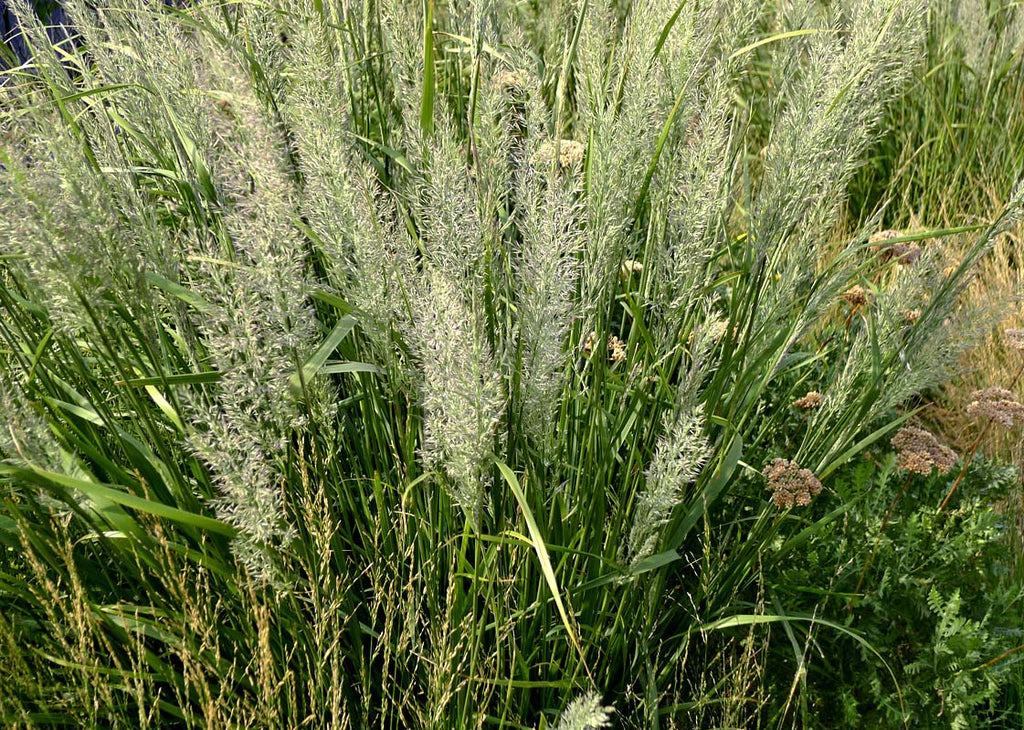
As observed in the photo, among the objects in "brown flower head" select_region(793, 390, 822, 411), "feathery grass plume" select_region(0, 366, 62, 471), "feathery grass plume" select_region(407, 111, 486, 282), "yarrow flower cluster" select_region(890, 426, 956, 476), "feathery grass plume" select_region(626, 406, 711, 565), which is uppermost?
"feathery grass plume" select_region(407, 111, 486, 282)

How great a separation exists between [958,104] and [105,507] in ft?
15.5

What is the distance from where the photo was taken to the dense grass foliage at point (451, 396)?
1545mm

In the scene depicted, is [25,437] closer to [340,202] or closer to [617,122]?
[340,202]

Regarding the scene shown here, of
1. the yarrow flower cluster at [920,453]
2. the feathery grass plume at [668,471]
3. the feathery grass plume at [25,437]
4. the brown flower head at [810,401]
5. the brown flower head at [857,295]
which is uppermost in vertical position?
the feathery grass plume at [25,437]

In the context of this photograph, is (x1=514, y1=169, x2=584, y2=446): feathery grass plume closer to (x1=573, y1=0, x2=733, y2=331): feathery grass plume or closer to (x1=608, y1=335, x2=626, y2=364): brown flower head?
(x1=573, y1=0, x2=733, y2=331): feathery grass plume

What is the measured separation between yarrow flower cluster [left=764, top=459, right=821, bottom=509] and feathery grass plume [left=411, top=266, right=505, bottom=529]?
2.85 ft

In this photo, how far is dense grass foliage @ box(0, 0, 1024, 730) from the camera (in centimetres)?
154

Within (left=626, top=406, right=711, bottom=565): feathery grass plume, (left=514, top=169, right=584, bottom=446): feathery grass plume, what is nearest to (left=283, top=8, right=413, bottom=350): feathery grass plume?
(left=514, top=169, right=584, bottom=446): feathery grass plume

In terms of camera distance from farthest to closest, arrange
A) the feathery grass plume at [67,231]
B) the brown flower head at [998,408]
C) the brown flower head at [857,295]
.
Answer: the brown flower head at [857,295] → the brown flower head at [998,408] → the feathery grass plume at [67,231]

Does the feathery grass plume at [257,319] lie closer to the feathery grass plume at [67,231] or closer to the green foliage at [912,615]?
the feathery grass plume at [67,231]

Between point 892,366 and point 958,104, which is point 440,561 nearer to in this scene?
point 892,366

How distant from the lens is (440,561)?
81.1 inches

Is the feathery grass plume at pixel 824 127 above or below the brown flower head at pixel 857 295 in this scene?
above

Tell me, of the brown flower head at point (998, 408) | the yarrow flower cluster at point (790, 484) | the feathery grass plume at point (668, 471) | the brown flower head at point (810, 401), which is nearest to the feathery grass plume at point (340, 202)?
the feathery grass plume at point (668, 471)
